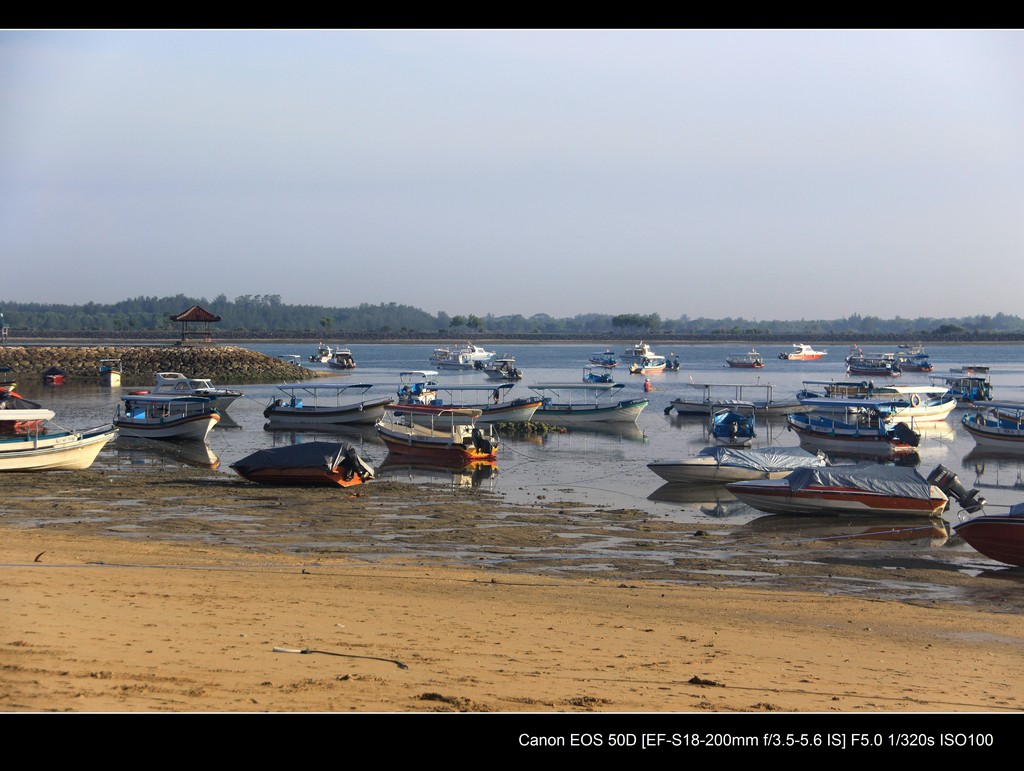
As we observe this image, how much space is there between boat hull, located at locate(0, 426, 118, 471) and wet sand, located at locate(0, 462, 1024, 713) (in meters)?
7.56

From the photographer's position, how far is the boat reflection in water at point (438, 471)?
3309 centimetres

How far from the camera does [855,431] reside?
4384cm

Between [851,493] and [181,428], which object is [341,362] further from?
[851,493]

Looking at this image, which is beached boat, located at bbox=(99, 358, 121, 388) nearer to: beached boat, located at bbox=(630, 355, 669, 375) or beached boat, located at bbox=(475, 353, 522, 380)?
beached boat, located at bbox=(475, 353, 522, 380)

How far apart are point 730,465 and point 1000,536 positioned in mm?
11494

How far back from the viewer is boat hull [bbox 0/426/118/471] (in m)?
31.3

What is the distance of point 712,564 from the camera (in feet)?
66.2

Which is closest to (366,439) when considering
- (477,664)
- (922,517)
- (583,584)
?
(922,517)

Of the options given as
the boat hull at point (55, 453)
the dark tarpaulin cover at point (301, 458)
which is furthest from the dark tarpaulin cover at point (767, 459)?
the boat hull at point (55, 453)

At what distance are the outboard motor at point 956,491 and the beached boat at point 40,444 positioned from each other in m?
25.0

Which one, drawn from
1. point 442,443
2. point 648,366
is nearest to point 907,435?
point 442,443

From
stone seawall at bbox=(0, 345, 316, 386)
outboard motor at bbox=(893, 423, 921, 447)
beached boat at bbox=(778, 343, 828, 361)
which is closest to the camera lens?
outboard motor at bbox=(893, 423, 921, 447)

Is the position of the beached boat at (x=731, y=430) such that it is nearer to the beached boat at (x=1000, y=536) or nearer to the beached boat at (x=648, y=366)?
the beached boat at (x=1000, y=536)

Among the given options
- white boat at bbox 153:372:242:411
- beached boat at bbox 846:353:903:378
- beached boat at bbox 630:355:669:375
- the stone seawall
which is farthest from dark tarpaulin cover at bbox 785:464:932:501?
beached boat at bbox 630:355:669:375
